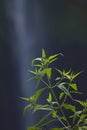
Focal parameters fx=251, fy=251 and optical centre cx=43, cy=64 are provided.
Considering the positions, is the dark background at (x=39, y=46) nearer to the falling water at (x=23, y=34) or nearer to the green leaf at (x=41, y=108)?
the falling water at (x=23, y=34)

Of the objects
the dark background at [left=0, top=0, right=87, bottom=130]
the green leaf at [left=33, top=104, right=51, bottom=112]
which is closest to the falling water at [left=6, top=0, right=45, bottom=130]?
the dark background at [left=0, top=0, right=87, bottom=130]

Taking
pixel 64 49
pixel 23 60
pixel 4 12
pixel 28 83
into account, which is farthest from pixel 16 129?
pixel 4 12

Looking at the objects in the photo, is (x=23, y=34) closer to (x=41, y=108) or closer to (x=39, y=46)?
(x=39, y=46)

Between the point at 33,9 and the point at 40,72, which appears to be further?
the point at 33,9

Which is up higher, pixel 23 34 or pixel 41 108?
pixel 23 34

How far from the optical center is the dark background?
4.54 ft

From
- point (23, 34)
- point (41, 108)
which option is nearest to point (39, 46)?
point (23, 34)

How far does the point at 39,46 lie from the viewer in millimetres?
1411

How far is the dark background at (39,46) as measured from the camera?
4.54 feet

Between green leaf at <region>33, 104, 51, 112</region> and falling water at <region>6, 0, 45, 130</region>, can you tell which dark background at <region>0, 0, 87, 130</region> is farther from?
green leaf at <region>33, 104, 51, 112</region>

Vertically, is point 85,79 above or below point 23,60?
below

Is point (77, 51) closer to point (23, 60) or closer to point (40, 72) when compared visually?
point (23, 60)

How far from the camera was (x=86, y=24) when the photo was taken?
1395 millimetres

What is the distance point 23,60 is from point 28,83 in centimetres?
13
